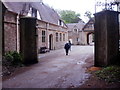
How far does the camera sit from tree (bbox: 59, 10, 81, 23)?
67.8 metres

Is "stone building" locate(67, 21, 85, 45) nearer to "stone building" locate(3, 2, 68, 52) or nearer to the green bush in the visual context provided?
"stone building" locate(3, 2, 68, 52)

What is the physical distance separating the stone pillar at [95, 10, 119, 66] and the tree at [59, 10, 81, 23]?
56236 mm

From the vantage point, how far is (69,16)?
68.8 metres

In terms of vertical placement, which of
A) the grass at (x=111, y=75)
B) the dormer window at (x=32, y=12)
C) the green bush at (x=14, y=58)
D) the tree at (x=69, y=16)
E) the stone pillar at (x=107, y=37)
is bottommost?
the grass at (x=111, y=75)

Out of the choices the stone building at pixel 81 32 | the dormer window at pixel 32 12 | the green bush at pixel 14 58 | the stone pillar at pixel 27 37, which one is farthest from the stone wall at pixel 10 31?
the stone building at pixel 81 32

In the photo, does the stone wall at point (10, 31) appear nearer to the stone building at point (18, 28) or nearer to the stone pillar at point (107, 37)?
the stone building at point (18, 28)

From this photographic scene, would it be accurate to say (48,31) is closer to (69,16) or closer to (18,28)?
(18,28)

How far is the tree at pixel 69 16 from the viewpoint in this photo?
67.8 meters

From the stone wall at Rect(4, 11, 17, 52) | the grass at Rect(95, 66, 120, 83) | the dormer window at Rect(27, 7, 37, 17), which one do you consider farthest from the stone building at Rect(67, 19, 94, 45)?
the grass at Rect(95, 66, 120, 83)

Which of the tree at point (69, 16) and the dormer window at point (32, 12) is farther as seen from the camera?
the tree at point (69, 16)

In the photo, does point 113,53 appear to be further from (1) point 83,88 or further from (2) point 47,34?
(2) point 47,34

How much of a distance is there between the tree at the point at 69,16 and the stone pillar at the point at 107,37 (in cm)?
5624

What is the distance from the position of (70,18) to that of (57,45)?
3917 cm

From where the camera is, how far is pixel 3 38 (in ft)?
50.0
